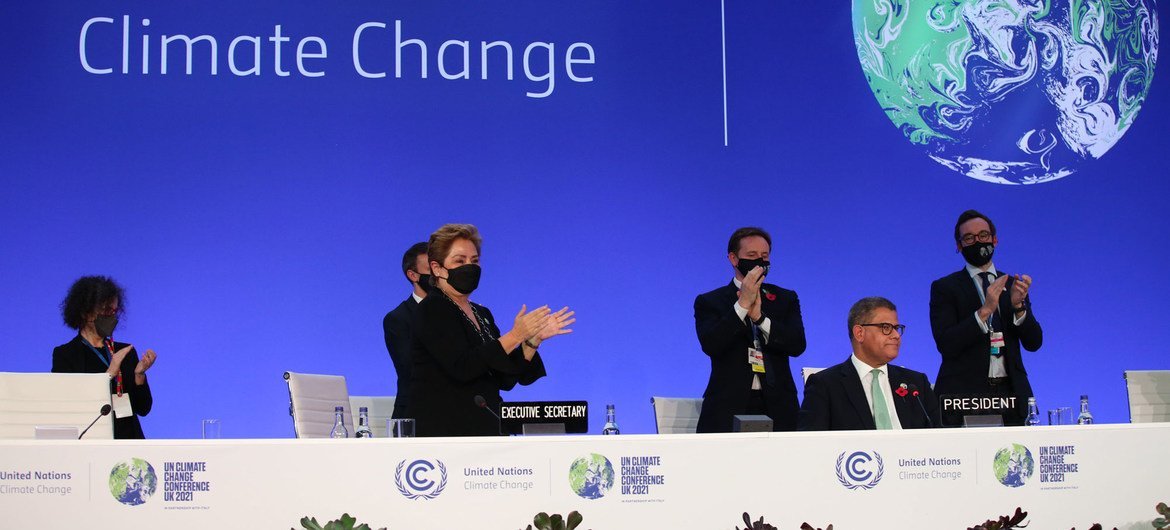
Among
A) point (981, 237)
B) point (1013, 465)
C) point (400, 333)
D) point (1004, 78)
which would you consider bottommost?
point (1013, 465)

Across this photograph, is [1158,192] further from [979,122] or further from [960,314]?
[960,314]

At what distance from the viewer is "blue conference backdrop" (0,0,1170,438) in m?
5.36

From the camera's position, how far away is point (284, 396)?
544 cm

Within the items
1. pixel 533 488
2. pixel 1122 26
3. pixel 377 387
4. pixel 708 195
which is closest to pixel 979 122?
pixel 1122 26

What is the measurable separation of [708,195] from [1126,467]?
289 cm

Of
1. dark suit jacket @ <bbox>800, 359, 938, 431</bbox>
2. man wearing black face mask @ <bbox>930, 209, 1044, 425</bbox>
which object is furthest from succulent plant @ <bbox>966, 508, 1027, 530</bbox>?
man wearing black face mask @ <bbox>930, 209, 1044, 425</bbox>

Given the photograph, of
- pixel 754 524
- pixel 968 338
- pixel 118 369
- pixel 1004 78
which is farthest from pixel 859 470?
pixel 1004 78

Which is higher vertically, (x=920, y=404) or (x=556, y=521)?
(x=920, y=404)

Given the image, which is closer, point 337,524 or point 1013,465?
point 337,524

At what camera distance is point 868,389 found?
3518mm

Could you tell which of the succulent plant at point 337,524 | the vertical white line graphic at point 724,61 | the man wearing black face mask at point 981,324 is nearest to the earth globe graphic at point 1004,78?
the vertical white line graphic at point 724,61

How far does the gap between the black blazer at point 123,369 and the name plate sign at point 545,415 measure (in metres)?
1.69

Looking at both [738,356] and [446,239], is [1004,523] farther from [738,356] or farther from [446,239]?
[446,239]

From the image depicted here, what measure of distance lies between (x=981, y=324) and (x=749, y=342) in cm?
81
